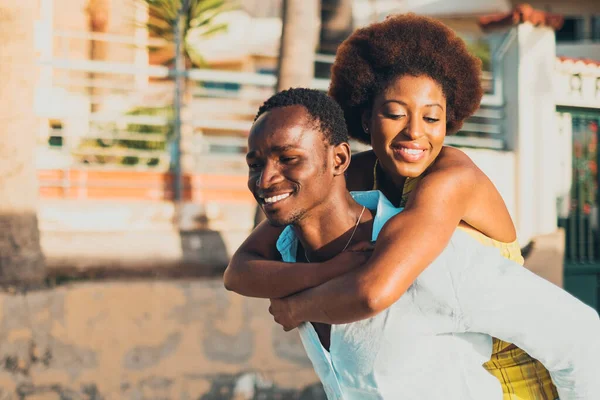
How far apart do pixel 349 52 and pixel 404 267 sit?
966mm

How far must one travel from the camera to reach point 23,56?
20.5 ft

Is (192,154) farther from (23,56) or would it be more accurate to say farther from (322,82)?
(23,56)

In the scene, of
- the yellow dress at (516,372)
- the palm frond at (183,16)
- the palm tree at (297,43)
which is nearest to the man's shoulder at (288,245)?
the yellow dress at (516,372)

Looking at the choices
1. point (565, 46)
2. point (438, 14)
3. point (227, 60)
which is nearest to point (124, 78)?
point (227, 60)

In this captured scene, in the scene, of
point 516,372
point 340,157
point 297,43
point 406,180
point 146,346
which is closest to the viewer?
point 340,157

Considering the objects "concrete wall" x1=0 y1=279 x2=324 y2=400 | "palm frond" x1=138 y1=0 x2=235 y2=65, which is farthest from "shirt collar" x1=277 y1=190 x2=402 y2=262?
"palm frond" x1=138 y1=0 x2=235 y2=65

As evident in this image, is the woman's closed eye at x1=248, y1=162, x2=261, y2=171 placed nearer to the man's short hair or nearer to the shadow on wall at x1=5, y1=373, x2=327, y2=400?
the man's short hair

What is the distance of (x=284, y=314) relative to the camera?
245 centimetres

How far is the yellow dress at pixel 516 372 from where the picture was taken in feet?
8.16

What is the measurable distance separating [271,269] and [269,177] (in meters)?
0.33

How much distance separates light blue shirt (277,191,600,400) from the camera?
7.29ft

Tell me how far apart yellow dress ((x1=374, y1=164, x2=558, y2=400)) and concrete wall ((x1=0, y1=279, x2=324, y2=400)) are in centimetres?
387

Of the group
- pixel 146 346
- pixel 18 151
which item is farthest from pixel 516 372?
pixel 18 151

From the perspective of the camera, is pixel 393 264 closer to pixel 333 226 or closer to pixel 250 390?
pixel 333 226
